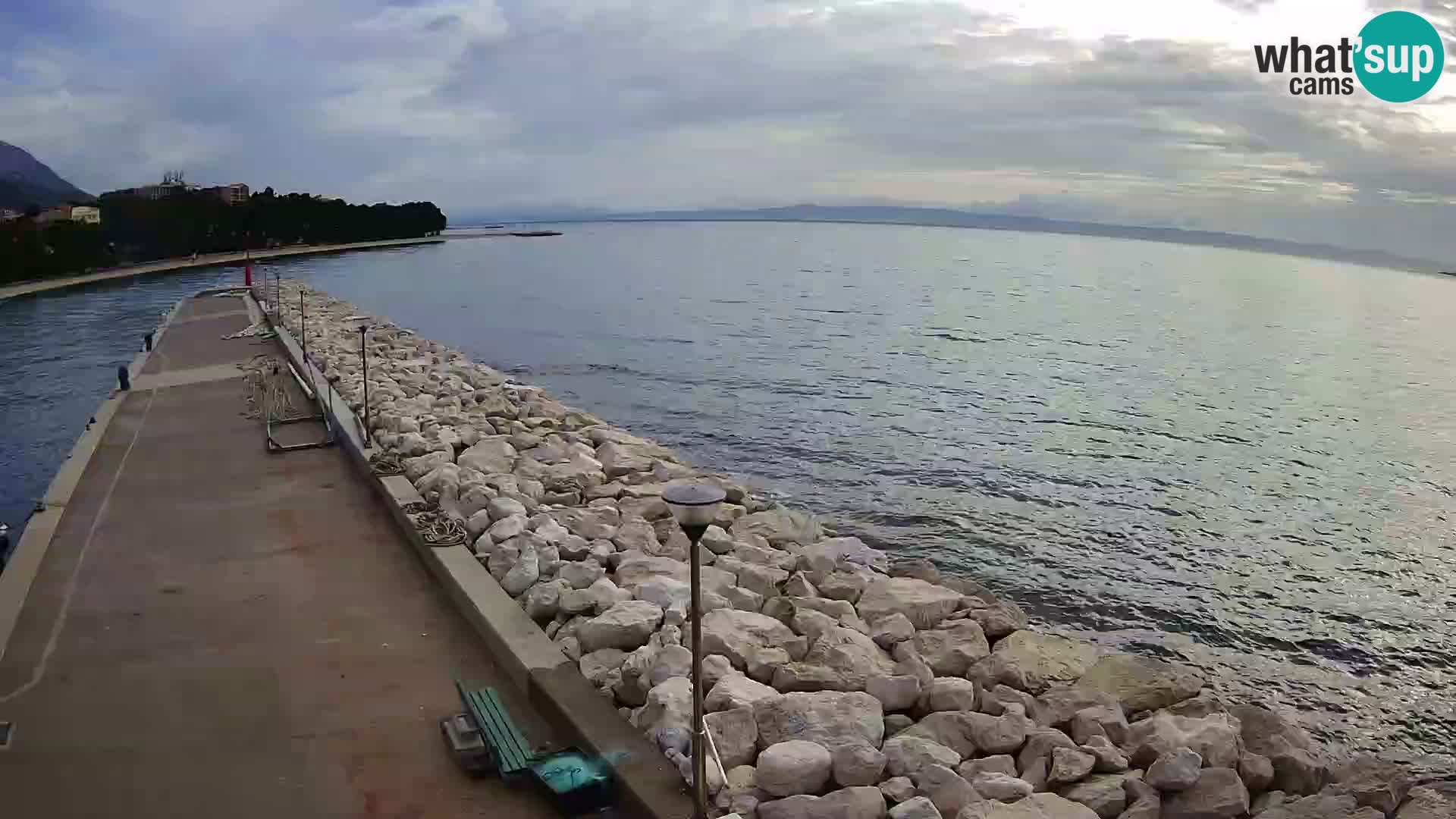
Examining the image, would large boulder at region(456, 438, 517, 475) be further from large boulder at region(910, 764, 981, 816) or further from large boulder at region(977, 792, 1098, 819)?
large boulder at region(977, 792, 1098, 819)

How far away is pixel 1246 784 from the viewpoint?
4930 millimetres

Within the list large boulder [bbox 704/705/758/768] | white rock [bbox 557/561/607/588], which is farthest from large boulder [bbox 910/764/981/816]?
white rock [bbox 557/561/607/588]

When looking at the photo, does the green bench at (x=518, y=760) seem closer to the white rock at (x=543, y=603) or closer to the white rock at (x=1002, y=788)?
the white rock at (x=543, y=603)

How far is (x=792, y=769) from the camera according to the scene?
4145mm

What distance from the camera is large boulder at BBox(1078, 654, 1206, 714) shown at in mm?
5730

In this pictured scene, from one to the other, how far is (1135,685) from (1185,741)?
97cm

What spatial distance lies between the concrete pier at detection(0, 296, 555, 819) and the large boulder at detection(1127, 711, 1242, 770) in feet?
8.88

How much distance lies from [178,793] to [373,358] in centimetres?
1519

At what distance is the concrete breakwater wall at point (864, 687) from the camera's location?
431 cm

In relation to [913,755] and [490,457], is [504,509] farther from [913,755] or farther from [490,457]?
[913,755]

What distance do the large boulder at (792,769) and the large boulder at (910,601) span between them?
254cm

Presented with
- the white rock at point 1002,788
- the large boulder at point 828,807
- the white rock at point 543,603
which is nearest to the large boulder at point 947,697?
the white rock at point 1002,788

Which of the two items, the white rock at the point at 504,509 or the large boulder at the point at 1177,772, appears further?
the white rock at the point at 504,509

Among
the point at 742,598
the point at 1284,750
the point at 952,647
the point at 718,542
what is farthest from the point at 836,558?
the point at 1284,750
